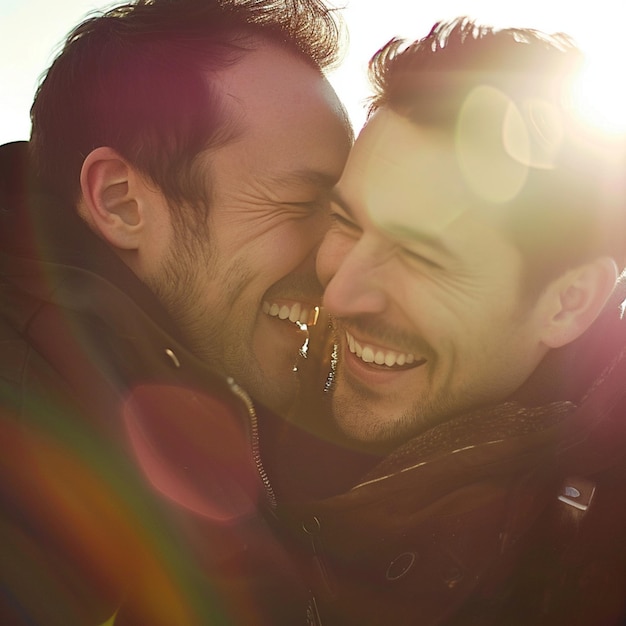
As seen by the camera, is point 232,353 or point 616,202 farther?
point 232,353

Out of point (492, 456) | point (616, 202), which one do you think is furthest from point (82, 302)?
point (616, 202)

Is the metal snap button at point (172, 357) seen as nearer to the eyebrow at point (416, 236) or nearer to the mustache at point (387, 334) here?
the mustache at point (387, 334)

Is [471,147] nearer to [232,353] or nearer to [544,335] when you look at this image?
[544,335]

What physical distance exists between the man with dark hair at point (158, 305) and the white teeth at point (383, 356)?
42cm

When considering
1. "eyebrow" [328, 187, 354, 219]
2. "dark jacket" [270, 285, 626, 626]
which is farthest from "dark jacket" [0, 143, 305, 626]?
"eyebrow" [328, 187, 354, 219]

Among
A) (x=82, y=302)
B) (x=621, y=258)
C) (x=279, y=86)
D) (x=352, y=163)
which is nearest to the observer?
(x=82, y=302)

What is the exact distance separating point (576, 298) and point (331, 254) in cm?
90

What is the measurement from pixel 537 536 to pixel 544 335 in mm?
649

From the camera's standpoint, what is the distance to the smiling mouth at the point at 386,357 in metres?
2.44

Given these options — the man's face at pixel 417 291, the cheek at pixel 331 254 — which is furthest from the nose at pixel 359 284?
the cheek at pixel 331 254

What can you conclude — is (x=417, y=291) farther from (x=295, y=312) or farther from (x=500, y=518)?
(x=500, y=518)

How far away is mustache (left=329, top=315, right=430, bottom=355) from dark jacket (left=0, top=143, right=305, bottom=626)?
0.59m

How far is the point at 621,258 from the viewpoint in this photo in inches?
86.8

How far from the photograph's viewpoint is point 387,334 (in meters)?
2.41
